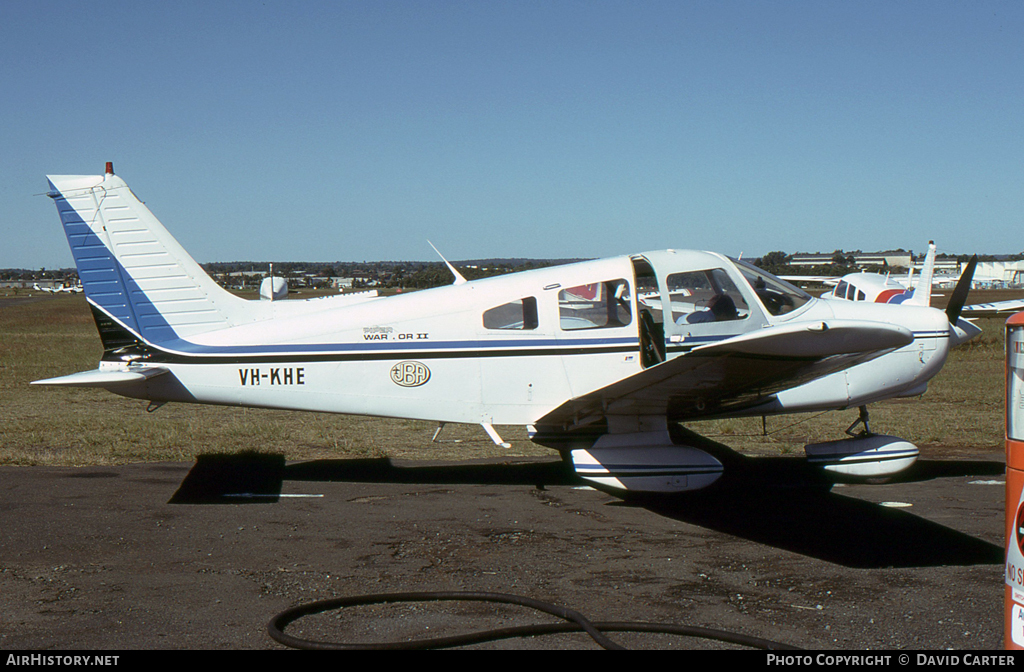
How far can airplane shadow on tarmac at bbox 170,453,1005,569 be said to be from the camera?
19.4 feet

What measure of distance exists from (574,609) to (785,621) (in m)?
1.22

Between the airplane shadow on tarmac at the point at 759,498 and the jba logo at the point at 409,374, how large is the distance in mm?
1249

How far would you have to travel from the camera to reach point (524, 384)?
7500 millimetres

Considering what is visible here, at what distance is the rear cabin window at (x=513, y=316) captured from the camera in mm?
7465

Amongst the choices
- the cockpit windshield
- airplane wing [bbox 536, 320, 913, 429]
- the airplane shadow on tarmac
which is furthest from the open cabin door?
the airplane shadow on tarmac

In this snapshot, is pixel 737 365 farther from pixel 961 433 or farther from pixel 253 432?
pixel 253 432

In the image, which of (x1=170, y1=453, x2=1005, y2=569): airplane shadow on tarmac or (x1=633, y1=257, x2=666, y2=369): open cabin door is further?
(x1=633, y1=257, x2=666, y2=369): open cabin door

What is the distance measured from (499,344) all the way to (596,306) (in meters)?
0.98

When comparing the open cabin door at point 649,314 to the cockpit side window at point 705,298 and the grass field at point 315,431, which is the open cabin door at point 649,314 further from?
the grass field at point 315,431

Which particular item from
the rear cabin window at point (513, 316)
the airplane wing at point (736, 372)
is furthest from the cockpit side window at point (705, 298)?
the rear cabin window at point (513, 316)

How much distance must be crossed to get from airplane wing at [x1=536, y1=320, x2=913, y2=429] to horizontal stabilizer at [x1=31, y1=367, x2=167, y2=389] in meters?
3.76

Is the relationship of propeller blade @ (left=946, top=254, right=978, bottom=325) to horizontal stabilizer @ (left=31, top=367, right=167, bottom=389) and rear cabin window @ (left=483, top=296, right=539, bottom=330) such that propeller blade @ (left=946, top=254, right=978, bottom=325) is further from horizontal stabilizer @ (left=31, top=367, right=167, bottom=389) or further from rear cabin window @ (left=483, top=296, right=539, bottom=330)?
horizontal stabilizer @ (left=31, top=367, right=167, bottom=389)

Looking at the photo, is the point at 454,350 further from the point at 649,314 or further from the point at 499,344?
the point at 649,314

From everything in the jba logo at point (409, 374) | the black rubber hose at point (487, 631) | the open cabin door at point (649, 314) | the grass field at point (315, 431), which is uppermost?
the open cabin door at point (649, 314)
